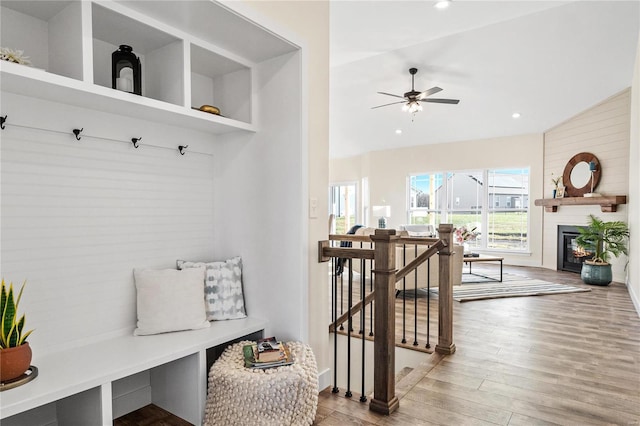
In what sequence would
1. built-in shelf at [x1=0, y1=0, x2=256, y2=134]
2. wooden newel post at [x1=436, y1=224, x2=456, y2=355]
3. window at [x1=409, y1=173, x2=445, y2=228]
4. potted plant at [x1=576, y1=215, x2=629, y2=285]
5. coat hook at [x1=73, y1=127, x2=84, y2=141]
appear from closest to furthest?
built-in shelf at [x1=0, y1=0, x2=256, y2=134], coat hook at [x1=73, y1=127, x2=84, y2=141], wooden newel post at [x1=436, y1=224, x2=456, y2=355], potted plant at [x1=576, y1=215, x2=629, y2=285], window at [x1=409, y1=173, x2=445, y2=228]

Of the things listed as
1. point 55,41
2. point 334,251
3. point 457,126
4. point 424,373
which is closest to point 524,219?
point 457,126

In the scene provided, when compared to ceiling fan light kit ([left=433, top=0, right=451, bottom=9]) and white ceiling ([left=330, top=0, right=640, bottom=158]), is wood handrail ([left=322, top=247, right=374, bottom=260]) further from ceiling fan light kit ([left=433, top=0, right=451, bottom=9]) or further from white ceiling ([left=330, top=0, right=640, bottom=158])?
ceiling fan light kit ([left=433, top=0, right=451, bottom=9])

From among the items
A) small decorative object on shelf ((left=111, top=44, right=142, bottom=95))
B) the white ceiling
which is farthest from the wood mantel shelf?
small decorative object on shelf ((left=111, top=44, right=142, bottom=95))

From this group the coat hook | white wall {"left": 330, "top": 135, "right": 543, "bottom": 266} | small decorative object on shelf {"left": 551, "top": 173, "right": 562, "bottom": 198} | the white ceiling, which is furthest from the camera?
white wall {"left": 330, "top": 135, "right": 543, "bottom": 266}

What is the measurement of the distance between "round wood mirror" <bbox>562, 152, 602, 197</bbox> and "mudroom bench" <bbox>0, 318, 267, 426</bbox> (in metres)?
6.73

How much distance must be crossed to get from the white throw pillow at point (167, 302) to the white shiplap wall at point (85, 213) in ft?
0.37

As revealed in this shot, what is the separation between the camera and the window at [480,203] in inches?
318

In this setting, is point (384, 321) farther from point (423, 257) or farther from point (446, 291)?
point (446, 291)

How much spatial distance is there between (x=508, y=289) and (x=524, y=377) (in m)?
3.19

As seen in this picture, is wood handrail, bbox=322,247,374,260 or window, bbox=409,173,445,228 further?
window, bbox=409,173,445,228

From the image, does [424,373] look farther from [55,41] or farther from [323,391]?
[55,41]

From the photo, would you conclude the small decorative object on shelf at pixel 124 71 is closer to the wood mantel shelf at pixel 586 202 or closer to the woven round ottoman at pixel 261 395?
the woven round ottoman at pixel 261 395

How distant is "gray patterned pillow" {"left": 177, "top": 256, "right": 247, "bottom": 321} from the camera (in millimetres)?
2377

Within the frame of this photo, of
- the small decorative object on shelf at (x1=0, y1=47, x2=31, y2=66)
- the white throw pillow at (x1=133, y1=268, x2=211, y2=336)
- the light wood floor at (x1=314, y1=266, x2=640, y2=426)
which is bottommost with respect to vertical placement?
the light wood floor at (x1=314, y1=266, x2=640, y2=426)
